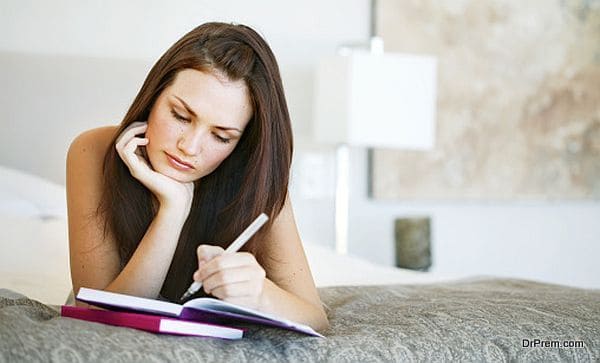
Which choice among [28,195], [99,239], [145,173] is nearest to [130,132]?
[145,173]

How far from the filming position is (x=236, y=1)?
7.28 ft

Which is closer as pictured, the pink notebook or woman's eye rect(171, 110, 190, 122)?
the pink notebook

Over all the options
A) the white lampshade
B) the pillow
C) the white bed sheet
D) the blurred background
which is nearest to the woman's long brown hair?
the white bed sheet

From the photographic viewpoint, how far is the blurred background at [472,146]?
2.96m

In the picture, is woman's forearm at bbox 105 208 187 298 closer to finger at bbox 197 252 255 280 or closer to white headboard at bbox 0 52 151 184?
finger at bbox 197 252 255 280

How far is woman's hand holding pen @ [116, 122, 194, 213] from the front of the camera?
131cm

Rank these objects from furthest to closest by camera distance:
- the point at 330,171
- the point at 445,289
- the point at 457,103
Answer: the point at 457,103
the point at 330,171
the point at 445,289

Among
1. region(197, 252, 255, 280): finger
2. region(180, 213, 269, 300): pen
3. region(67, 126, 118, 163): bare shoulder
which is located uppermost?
region(67, 126, 118, 163): bare shoulder

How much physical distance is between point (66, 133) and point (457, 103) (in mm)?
1674

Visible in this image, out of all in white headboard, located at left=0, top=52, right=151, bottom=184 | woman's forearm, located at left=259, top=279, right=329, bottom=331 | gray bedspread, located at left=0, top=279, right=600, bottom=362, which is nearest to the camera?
gray bedspread, located at left=0, top=279, right=600, bottom=362

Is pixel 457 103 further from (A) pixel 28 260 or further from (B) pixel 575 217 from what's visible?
(A) pixel 28 260

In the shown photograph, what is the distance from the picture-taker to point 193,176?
1.35m

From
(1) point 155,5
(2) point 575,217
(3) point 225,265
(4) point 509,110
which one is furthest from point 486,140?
(3) point 225,265

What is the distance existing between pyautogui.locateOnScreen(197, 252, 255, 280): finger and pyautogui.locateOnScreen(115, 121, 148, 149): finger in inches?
12.1
